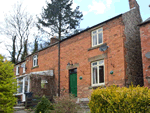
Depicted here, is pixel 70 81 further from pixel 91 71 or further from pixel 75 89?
pixel 91 71

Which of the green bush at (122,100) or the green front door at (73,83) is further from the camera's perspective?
the green front door at (73,83)

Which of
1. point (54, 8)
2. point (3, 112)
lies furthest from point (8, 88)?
point (54, 8)

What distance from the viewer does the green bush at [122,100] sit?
4289 millimetres

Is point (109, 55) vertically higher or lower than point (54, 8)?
lower

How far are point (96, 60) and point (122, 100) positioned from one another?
9.19 meters

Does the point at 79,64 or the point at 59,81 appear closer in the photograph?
the point at 79,64

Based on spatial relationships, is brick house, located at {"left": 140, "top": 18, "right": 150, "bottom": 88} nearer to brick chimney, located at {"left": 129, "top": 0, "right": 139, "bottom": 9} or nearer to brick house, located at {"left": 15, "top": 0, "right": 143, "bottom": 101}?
brick house, located at {"left": 15, "top": 0, "right": 143, "bottom": 101}

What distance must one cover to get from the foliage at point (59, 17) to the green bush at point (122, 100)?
82.5 feet

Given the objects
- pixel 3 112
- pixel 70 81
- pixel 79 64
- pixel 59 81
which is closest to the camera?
pixel 3 112

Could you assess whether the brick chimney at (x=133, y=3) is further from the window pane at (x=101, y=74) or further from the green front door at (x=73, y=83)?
the green front door at (x=73, y=83)

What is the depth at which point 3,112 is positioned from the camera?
10922mm

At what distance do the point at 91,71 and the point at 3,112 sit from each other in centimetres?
665

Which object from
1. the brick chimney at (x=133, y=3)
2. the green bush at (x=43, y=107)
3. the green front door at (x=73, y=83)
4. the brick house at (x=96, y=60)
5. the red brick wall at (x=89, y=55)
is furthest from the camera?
the green front door at (x=73, y=83)

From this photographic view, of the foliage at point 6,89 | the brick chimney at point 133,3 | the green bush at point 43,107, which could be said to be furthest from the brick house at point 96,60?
the foliage at point 6,89
